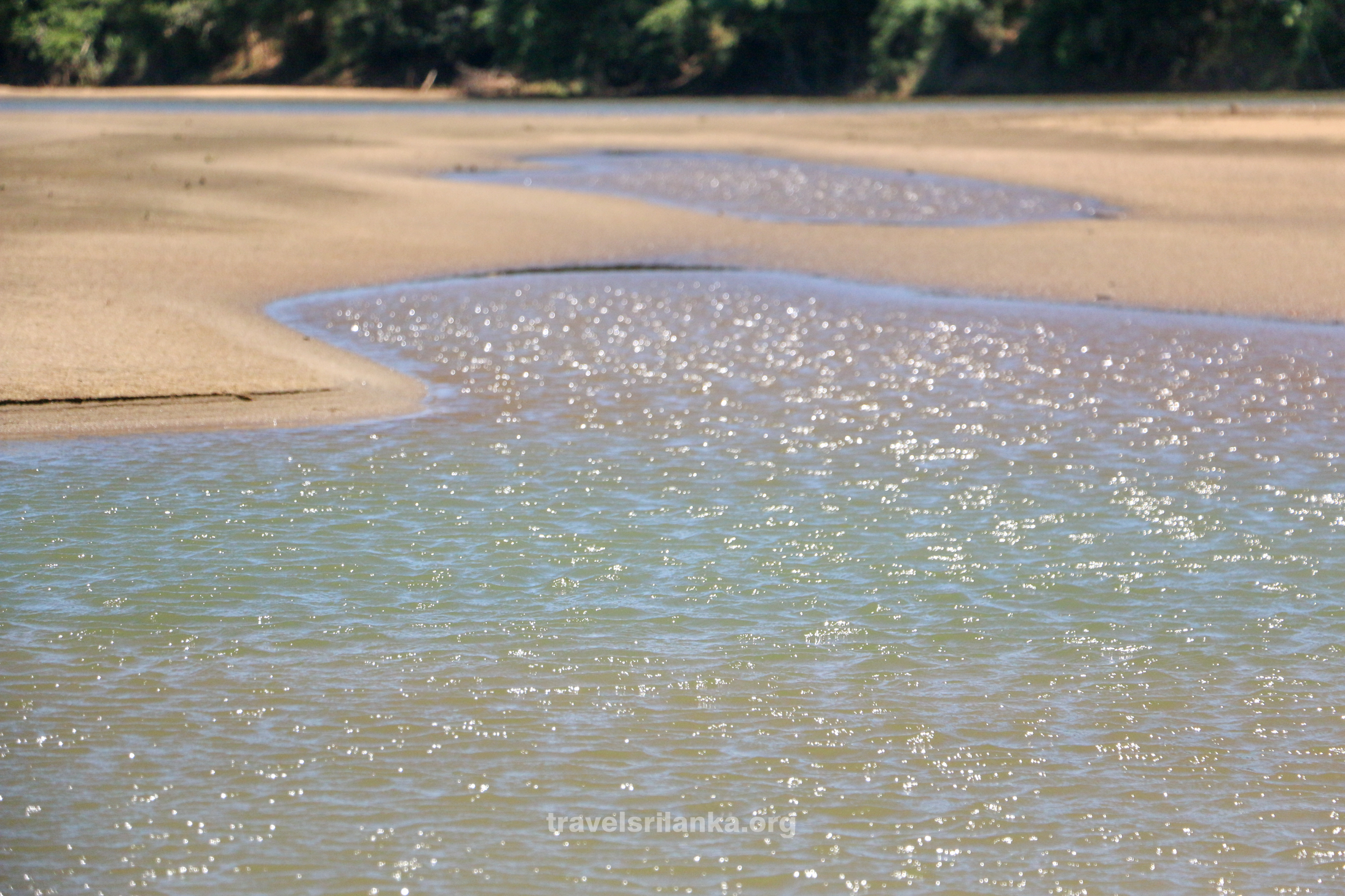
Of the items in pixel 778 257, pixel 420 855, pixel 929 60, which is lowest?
pixel 420 855

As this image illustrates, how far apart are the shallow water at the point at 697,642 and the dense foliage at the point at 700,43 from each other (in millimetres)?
32540

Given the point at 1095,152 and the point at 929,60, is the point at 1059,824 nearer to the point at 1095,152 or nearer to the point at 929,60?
the point at 1095,152

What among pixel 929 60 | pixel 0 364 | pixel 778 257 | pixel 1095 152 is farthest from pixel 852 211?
pixel 929 60

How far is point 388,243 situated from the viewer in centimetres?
1204

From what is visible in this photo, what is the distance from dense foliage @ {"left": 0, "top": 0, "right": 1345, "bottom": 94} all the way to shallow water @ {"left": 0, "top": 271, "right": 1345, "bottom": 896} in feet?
107

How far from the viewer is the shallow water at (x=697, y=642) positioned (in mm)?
3322

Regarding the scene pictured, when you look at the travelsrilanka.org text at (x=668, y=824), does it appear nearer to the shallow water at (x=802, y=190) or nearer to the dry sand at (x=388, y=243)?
the dry sand at (x=388, y=243)

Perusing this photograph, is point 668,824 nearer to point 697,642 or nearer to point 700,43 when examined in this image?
point 697,642

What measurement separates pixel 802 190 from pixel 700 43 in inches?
1238

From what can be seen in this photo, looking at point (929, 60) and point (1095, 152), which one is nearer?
point (1095, 152)

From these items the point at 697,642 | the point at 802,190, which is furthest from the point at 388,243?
the point at 697,642

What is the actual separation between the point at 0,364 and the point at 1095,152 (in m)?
14.9

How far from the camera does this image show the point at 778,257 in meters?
11.6

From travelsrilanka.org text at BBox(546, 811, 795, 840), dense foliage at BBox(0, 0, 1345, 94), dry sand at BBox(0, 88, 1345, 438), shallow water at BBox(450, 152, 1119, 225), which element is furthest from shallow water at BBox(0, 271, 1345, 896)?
dense foliage at BBox(0, 0, 1345, 94)
